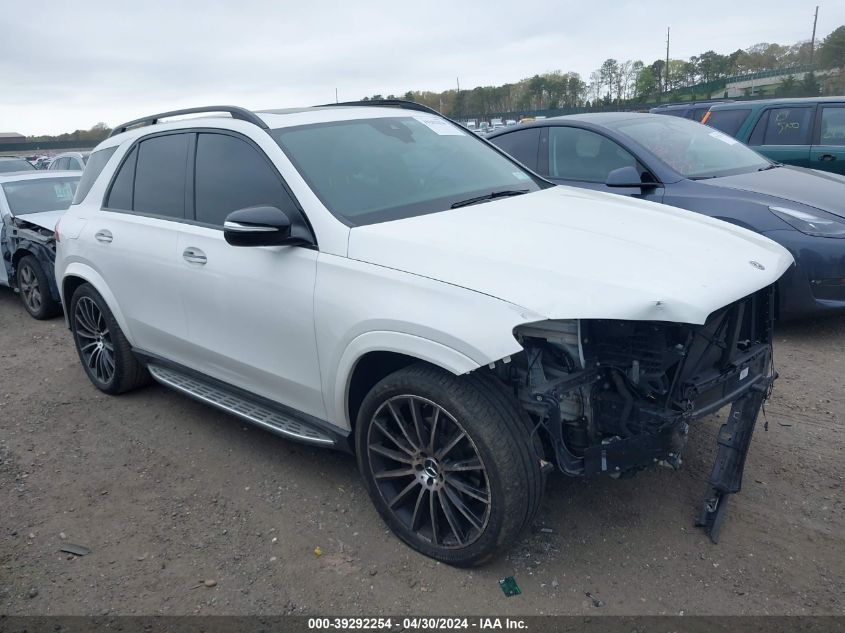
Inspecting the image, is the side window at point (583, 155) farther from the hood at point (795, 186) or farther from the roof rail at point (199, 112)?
the roof rail at point (199, 112)

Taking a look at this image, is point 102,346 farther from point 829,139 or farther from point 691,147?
point 829,139

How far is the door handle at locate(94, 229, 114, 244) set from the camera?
15.1 ft

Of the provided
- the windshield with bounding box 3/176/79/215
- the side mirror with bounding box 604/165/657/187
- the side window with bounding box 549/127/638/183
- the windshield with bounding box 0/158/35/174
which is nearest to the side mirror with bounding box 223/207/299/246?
the side mirror with bounding box 604/165/657/187

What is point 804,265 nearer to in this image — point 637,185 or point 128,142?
point 637,185

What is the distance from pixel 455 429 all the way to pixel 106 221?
121 inches

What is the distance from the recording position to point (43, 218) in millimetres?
7754

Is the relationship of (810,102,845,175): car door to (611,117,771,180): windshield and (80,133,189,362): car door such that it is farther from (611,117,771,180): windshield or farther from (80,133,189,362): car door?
(80,133,189,362): car door

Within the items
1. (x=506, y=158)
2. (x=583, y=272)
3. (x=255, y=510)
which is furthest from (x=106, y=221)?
(x=583, y=272)

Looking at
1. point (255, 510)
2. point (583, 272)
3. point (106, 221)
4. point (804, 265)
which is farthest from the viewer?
point (804, 265)

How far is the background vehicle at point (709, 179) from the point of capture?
Result: 5.23 metres

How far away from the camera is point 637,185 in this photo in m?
5.41

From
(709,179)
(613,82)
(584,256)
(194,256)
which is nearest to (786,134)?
(709,179)

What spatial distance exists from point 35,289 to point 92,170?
10.6ft

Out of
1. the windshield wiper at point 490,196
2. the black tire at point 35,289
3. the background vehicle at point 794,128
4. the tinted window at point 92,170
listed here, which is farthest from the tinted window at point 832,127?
the black tire at point 35,289
